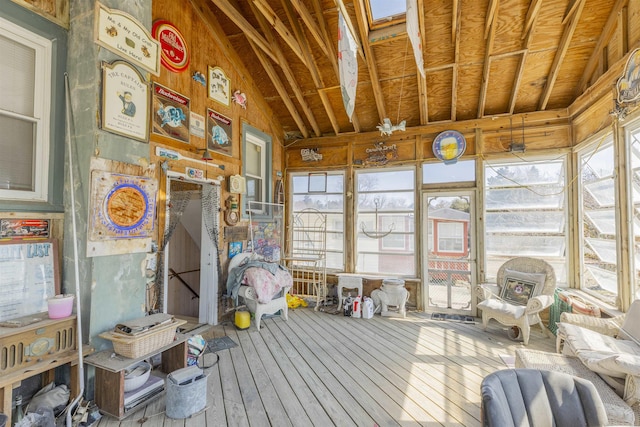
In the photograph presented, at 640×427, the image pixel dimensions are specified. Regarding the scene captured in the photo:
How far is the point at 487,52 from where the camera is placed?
416 centimetres

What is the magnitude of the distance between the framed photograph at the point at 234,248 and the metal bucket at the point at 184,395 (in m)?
2.36

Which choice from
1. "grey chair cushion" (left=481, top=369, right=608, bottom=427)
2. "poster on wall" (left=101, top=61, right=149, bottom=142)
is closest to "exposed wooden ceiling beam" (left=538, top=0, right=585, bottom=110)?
"grey chair cushion" (left=481, top=369, right=608, bottom=427)

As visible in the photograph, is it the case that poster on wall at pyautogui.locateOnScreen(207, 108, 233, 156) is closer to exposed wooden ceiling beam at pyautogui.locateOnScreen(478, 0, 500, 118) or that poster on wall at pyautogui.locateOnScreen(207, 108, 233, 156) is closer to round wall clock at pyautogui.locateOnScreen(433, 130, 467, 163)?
round wall clock at pyautogui.locateOnScreen(433, 130, 467, 163)

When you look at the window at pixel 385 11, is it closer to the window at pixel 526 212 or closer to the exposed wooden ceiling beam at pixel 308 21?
the exposed wooden ceiling beam at pixel 308 21

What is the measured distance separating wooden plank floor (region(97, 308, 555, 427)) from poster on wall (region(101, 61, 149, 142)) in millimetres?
2453

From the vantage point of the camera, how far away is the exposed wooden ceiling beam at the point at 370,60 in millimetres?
3788

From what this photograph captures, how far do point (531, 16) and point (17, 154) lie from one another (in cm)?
556

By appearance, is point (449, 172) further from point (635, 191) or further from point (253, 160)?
point (253, 160)

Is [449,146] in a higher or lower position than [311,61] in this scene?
lower

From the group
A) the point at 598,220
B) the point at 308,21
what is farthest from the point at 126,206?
the point at 598,220

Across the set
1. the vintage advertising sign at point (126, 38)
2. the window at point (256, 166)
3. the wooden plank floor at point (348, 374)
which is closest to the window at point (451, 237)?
the wooden plank floor at point (348, 374)

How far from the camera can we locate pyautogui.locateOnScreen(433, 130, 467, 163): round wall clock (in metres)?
5.19

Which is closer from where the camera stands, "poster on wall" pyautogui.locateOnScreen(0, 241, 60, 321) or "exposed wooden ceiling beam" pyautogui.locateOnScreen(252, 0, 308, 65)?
"poster on wall" pyautogui.locateOnScreen(0, 241, 60, 321)

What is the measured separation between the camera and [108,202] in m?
2.62
